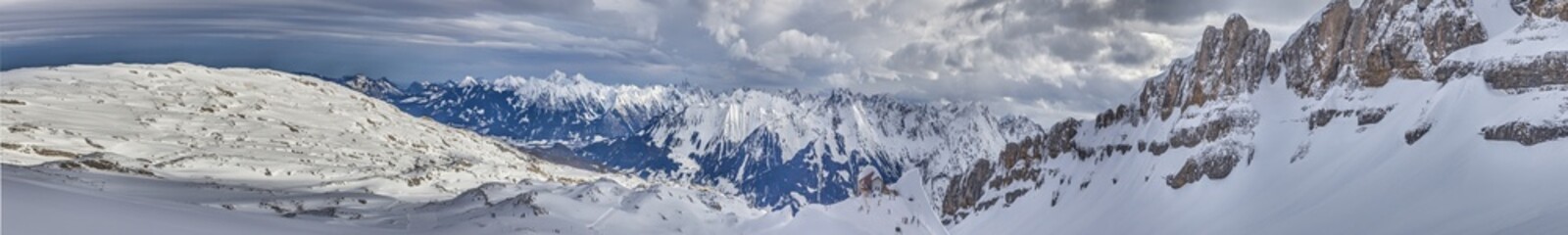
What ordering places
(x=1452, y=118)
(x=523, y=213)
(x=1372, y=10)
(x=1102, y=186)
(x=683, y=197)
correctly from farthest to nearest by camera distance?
(x=1102, y=186) → (x=1372, y=10) → (x=1452, y=118) → (x=683, y=197) → (x=523, y=213)

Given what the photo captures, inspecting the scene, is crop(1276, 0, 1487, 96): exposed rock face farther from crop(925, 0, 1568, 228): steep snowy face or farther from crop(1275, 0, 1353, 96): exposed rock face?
crop(925, 0, 1568, 228): steep snowy face

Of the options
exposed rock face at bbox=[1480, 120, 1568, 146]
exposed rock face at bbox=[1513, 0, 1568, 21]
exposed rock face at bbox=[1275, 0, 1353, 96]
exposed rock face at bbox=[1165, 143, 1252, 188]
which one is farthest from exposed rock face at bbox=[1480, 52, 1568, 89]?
exposed rock face at bbox=[1165, 143, 1252, 188]

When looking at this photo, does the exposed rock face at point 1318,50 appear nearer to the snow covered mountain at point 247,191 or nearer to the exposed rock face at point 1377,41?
the exposed rock face at point 1377,41

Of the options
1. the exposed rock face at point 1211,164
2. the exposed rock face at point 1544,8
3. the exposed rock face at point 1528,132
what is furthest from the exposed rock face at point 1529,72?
the exposed rock face at point 1211,164

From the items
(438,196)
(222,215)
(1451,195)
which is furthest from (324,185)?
(1451,195)

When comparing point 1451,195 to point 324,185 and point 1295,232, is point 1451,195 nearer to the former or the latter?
point 1295,232

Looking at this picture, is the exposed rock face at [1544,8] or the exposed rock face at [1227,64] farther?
the exposed rock face at [1227,64]

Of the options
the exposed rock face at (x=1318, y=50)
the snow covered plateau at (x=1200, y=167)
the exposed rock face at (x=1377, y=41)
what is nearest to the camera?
the snow covered plateau at (x=1200, y=167)
